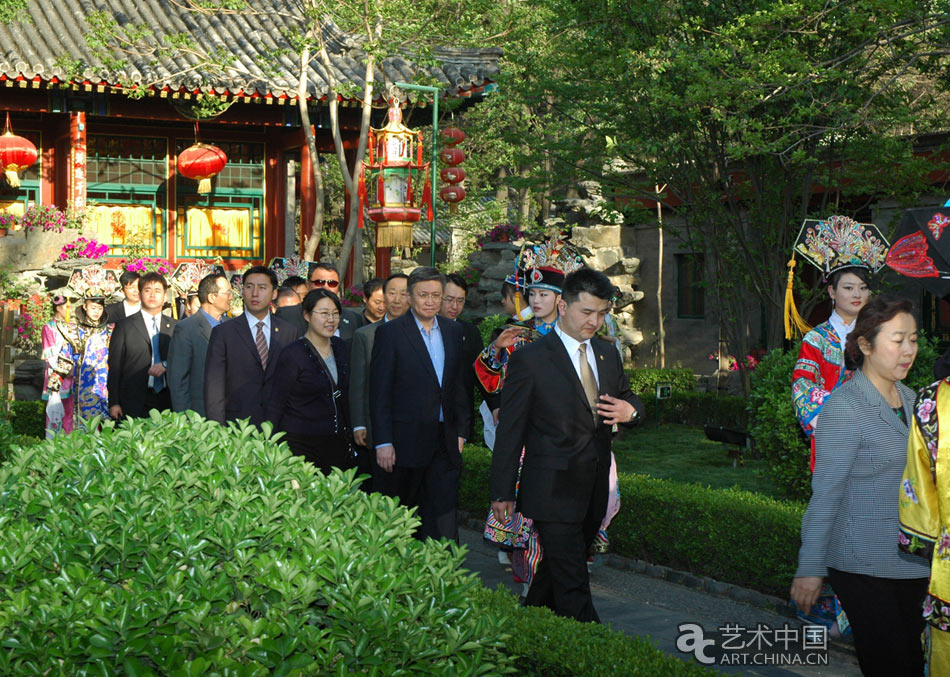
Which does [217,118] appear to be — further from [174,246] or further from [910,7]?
[910,7]

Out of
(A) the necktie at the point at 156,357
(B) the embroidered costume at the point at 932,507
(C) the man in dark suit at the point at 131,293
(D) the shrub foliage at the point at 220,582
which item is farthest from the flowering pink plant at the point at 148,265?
(B) the embroidered costume at the point at 932,507

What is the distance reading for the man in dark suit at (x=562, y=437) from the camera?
219 inches

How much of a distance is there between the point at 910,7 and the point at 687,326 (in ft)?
44.8

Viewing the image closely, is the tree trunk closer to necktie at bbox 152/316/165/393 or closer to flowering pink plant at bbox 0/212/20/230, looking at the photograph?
flowering pink plant at bbox 0/212/20/230

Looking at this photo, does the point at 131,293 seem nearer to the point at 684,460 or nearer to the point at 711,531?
the point at 711,531

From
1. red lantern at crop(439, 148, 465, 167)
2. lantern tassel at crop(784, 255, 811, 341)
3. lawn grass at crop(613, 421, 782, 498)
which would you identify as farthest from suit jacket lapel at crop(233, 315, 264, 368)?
red lantern at crop(439, 148, 465, 167)

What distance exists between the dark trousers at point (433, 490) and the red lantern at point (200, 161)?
13300 millimetres

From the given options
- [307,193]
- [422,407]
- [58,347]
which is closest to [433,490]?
[422,407]

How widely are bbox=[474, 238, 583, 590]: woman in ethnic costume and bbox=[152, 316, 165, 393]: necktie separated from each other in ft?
12.8

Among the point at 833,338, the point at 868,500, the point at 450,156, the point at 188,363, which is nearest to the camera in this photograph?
the point at 868,500

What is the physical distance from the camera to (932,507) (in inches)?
147

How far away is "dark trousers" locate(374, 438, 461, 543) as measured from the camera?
7.37m

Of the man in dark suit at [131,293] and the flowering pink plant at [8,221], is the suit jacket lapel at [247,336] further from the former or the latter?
the flowering pink plant at [8,221]

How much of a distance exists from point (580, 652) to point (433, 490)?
3.37m
